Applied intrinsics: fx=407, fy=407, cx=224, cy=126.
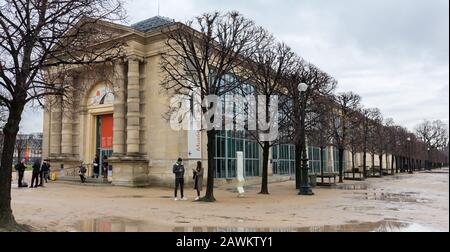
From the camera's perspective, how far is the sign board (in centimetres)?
2760

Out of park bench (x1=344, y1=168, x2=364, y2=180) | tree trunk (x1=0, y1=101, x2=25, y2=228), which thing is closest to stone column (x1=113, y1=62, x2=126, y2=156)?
tree trunk (x1=0, y1=101, x2=25, y2=228)

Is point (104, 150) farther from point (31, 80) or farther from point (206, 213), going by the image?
point (31, 80)

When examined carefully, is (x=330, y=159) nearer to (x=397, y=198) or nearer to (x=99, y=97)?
(x=99, y=97)

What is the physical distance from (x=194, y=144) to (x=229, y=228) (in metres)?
17.3

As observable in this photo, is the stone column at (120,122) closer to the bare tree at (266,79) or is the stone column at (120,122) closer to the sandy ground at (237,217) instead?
the bare tree at (266,79)

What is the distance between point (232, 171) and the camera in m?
32.2

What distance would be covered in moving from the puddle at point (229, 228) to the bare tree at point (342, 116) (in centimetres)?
2308

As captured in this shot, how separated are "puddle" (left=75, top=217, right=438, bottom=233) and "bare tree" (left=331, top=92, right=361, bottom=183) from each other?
2308cm

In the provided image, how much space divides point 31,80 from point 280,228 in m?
7.43

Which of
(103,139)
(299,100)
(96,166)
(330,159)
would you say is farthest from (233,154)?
(330,159)

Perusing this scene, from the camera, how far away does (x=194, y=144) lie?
2794cm

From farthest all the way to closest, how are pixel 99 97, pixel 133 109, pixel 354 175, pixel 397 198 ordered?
pixel 354 175 → pixel 99 97 → pixel 133 109 → pixel 397 198
